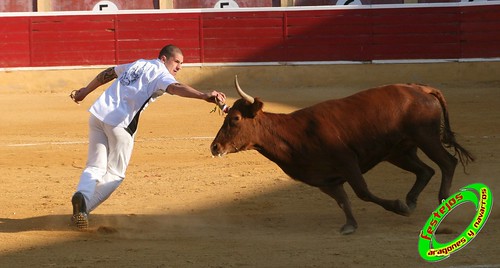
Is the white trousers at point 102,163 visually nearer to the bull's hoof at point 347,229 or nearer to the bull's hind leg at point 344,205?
the bull's hind leg at point 344,205

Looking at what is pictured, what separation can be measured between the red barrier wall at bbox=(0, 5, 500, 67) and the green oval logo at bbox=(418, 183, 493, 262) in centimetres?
977

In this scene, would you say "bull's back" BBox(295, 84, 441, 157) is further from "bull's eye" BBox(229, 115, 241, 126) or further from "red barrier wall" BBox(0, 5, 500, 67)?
"red barrier wall" BBox(0, 5, 500, 67)

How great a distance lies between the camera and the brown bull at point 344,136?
6973mm

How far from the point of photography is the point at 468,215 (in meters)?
7.57

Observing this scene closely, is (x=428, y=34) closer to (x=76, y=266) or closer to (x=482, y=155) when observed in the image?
(x=482, y=155)

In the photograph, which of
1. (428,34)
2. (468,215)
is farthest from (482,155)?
(428,34)

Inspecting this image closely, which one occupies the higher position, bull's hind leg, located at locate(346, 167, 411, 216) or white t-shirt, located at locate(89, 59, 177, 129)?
white t-shirt, located at locate(89, 59, 177, 129)

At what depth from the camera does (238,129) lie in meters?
6.95

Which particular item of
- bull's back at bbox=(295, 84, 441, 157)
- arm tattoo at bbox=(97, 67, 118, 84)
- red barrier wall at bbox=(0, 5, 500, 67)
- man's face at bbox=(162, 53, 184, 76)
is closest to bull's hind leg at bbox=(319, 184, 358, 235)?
bull's back at bbox=(295, 84, 441, 157)

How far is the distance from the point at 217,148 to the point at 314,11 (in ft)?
34.3

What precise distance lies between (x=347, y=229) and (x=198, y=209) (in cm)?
155

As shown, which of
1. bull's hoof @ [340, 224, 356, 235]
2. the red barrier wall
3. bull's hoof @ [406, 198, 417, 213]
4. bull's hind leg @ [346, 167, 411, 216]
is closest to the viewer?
bull's hind leg @ [346, 167, 411, 216]

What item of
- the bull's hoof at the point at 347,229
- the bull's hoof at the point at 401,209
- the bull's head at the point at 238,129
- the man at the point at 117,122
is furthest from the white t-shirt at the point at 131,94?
the bull's hoof at the point at 401,209

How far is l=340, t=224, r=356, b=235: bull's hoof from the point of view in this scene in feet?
23.1
